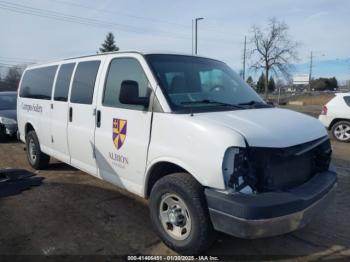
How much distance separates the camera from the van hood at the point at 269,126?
325 centimetres

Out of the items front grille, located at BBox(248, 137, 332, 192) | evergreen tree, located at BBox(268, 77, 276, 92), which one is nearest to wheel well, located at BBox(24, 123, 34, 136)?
front grille, located at BBox(248, 137, 332, 192)

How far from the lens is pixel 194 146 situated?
11.1 feet

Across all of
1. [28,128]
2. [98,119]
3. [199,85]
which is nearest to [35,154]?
[28,128]

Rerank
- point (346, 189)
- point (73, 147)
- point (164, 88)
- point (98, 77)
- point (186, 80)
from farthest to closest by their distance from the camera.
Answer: point (346, 189) < point (73, 147) < point (98, 77) < point (186, 80) < point (164, 88)

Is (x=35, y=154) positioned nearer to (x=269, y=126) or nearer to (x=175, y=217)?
(x=175, y=217)

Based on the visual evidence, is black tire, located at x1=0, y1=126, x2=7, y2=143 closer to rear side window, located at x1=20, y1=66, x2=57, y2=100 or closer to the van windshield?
rear side window, located at x1=20, y1=66, x2=57, y2=100

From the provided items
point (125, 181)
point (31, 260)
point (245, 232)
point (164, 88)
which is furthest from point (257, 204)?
point (31, 260)

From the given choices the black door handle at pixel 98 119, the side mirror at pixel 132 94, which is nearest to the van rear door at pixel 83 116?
the black door handle at pixel 98 119

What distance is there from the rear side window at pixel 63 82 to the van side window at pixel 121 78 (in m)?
1.23

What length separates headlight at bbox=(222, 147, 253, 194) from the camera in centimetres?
316

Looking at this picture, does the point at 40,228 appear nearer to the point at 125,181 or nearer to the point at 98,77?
the point at 125,181

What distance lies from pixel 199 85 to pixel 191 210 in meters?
1.61

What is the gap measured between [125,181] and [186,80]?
1.42 m

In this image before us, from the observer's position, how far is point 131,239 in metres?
→ 4.08
